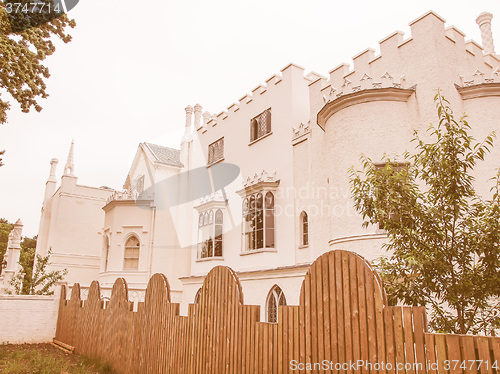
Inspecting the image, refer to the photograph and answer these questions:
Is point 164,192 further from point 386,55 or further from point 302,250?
point 386,55

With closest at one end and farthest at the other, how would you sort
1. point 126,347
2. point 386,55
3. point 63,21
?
1. point 63,21
2. point 126,347
3. point 386,55

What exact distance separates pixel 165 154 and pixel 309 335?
21.3 metres

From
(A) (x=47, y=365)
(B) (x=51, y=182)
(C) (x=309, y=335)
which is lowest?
(A) (x=47, y=365)

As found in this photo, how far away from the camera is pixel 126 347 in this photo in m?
8.82

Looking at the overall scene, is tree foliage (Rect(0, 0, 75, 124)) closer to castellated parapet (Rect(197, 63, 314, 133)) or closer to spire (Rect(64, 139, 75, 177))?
castellated parapet (Rect(197, 63, 314, 133))

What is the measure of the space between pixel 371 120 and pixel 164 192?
46.3 feet

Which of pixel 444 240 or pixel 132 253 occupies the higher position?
pixel 132 253

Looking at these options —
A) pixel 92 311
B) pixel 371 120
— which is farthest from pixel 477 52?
pixel 92 311

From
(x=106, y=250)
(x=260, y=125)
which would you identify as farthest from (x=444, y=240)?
(x=106, y=250)

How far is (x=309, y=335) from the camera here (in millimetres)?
4797

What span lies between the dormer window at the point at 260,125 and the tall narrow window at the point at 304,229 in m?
4.16

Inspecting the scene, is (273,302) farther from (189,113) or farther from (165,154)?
(165,154)

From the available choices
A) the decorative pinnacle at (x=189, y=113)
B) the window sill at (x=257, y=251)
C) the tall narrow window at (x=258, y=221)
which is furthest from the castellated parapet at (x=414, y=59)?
the decorative pinnacle at (x=189, y=113)

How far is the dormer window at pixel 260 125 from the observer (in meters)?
16.7
